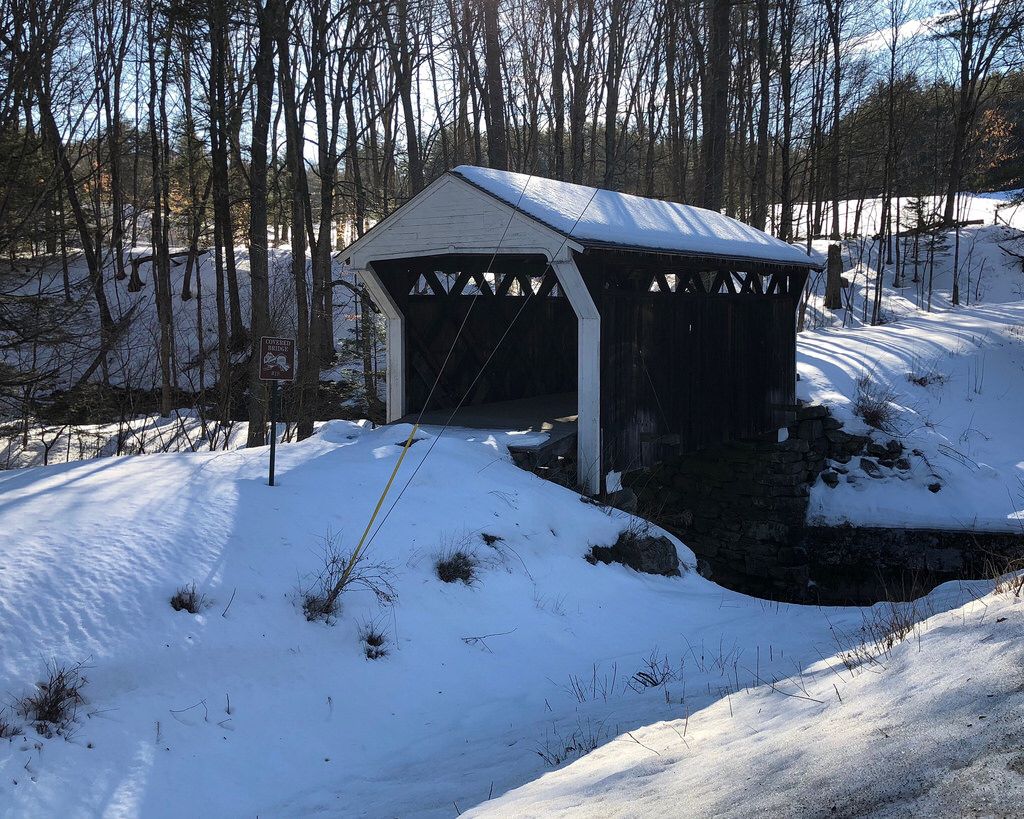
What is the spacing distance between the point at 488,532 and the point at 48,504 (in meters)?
3.29

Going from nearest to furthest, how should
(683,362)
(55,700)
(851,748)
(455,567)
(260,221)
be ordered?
(851,748) → (55,700) → (455,567) → (683,362) → (260,221)

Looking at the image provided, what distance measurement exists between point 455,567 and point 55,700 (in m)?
2.98

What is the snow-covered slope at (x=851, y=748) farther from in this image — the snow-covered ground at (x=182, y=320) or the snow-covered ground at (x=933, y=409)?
the snow-covered ground at (x=182, y=320)

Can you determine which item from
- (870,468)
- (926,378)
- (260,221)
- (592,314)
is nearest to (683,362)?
(592,314)

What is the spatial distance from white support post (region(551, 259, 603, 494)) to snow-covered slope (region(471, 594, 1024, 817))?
4573 millimetres

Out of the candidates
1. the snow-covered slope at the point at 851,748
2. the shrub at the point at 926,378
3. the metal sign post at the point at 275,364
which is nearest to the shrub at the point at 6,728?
the snow-covered slope at the point at 851,748

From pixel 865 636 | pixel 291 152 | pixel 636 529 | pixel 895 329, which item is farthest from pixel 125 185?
pixel 865 636

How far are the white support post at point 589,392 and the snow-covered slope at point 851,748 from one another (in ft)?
15.0

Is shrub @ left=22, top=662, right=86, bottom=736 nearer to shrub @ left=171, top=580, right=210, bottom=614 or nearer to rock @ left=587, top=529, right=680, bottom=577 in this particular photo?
shrub @ left=171, top=580, right=210, bottom=614

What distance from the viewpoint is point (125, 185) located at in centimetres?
3512

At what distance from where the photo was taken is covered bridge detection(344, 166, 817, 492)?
877cm

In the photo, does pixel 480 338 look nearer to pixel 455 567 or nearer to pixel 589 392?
pixel 589 392

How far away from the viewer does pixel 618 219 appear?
9531 mm

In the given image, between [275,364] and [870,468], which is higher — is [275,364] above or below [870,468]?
above
